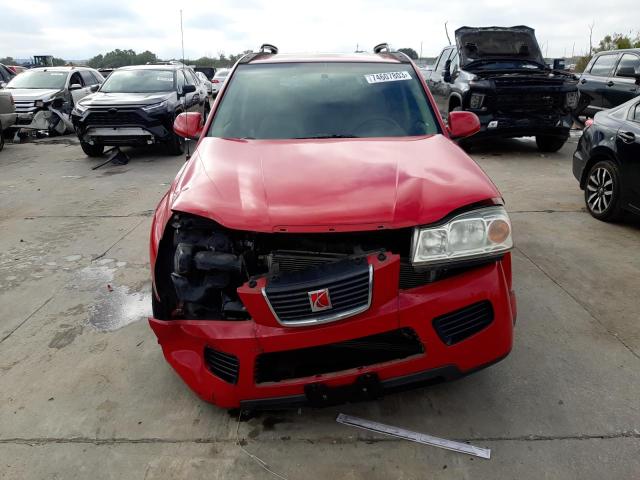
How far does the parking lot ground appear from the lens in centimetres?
221

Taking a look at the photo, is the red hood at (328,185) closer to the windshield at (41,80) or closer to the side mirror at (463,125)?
the side mirror at (463,125)

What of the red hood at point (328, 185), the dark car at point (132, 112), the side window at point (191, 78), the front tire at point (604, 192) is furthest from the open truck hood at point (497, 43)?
the red hood at point (328, 185)

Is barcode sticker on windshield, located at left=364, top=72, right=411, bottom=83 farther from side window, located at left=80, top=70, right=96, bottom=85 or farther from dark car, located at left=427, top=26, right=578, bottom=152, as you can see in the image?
side window, located at left=80, top=70, right=96, bottom=85

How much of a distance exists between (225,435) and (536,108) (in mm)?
7935

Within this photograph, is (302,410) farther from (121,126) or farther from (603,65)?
(603,65)

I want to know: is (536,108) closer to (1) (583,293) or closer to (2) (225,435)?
(1) (583,293)

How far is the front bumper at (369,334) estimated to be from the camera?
2.06 m

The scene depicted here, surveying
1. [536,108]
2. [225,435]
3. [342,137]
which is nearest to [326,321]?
[225,435]

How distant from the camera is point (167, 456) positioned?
2271mm

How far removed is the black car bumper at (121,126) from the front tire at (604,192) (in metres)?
7.02

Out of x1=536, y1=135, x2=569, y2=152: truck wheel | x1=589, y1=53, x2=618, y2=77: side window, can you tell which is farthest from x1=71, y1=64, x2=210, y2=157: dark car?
x1=589, y1=53, x2=618, y2=77: side window

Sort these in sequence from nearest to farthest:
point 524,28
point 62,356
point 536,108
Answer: point 62,356
point 536,108
point 524,28

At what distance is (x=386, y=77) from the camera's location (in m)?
3.70

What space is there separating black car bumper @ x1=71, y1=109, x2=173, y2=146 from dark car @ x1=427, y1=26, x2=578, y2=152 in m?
5.12
